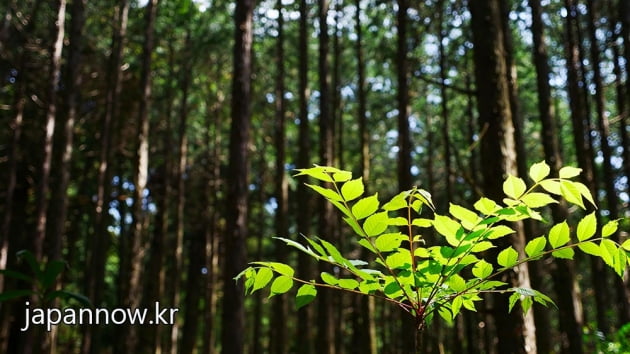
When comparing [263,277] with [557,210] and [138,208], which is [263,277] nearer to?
[557,210]

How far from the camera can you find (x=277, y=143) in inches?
646

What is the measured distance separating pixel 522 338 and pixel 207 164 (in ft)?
66.4

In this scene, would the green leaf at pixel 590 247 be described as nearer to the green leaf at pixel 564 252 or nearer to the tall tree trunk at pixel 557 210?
the green leaf at pixel 564 252

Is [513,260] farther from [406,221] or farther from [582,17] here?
[582,17]

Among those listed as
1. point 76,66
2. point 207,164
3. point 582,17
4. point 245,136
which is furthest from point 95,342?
point 582,17

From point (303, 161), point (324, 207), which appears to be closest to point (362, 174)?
point (303, 161)

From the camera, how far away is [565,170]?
142cm

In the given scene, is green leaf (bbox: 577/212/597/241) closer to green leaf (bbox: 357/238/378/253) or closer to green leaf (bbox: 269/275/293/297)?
green leaf (bbox: 357/238/378/253)

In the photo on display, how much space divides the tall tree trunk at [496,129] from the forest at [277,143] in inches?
0.6

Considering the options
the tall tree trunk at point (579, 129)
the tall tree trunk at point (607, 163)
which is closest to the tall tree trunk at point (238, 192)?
the tall tree trunk at point (579, 129)

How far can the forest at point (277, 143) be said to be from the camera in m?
5.63

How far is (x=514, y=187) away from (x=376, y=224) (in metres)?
0.39

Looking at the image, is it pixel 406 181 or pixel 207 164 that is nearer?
pixel 406 181

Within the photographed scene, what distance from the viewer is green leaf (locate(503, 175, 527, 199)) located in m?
1.42
